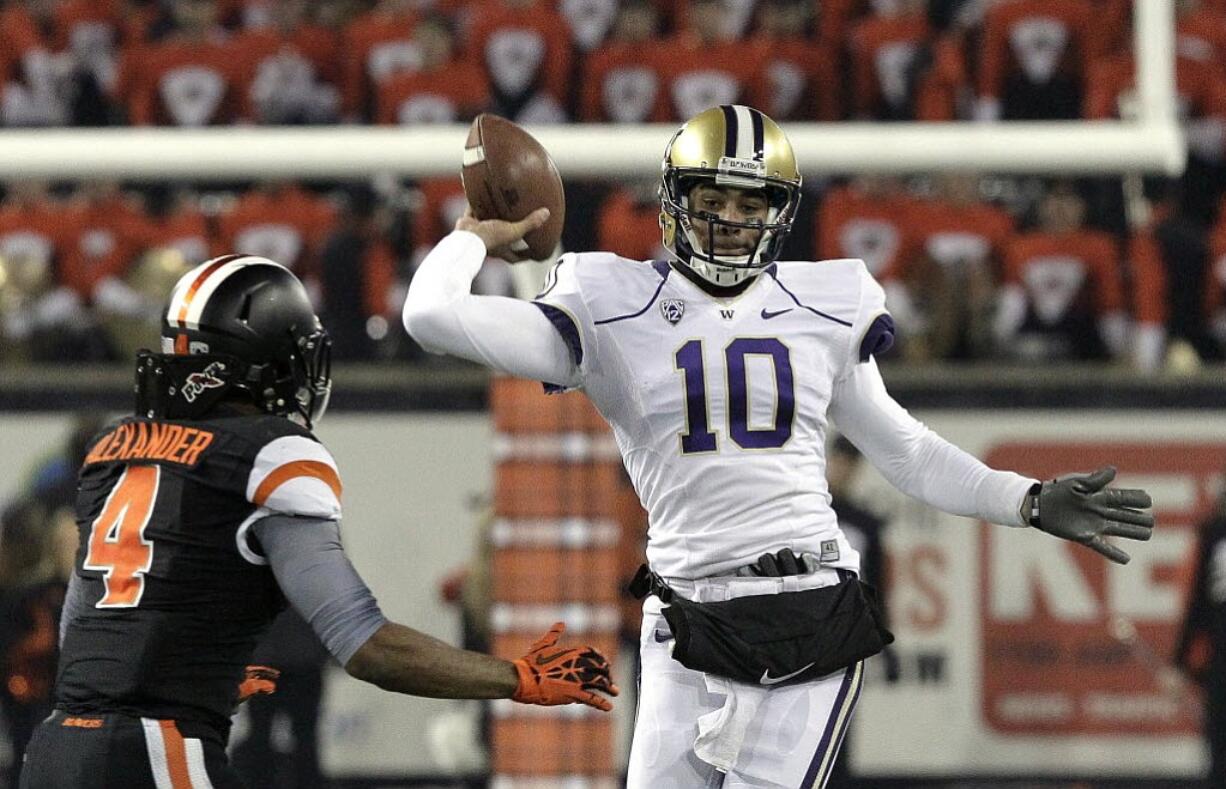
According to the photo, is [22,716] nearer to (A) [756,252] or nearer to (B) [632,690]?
(B) [632,690]

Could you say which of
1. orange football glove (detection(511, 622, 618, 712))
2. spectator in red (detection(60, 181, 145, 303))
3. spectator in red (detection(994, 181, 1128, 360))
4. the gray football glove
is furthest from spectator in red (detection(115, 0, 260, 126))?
orange football glove (detection(511, 622, 618, 712))

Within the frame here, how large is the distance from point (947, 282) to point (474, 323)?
185 inches

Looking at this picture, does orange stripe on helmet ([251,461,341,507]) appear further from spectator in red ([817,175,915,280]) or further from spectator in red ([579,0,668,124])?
spectator in red ([579,0,668,124])

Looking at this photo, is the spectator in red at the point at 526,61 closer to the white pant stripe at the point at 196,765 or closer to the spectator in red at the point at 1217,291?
the spectator in red at the point at 1217,291

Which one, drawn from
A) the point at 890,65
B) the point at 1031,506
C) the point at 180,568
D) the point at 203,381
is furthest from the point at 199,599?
the point at 890,65

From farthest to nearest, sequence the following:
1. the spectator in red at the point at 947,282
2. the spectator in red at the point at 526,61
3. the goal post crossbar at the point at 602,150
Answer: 1. the spectator in red at the point at 526,61
2. the spectator in red at the point at 947,282
3. the goal post crossbar at the point at 602,150

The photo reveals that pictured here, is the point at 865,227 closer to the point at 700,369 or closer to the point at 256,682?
the point at 700,369

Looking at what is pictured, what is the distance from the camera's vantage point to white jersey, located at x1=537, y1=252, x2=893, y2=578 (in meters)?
3.63

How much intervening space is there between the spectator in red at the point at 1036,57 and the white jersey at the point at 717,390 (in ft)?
18.6

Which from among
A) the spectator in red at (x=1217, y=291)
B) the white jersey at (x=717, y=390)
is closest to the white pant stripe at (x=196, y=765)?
the white jersey at (x=717, y=390)

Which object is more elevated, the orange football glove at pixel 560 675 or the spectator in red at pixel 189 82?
the spectator in red at pixel 189 82

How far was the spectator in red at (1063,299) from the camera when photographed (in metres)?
8.24

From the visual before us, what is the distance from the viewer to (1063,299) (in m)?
8.28

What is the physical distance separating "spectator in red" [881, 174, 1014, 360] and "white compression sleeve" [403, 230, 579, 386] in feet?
14.0
